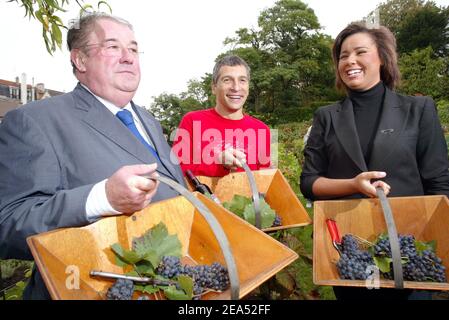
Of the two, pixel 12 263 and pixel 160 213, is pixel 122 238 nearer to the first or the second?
pixel 160 213

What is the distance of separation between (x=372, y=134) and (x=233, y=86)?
1.17 m

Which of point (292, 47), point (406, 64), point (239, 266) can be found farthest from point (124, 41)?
point (292, 47)

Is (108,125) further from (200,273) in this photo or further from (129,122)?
(200,273)

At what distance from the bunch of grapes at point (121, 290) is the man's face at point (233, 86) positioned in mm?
1752

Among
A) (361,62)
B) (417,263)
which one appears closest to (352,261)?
(417,263)

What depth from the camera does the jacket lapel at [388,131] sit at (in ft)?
5.39

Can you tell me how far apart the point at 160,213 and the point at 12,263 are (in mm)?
3051

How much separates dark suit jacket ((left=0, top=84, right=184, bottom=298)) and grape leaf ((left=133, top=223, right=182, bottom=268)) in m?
0.21

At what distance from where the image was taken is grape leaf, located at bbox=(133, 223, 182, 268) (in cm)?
119

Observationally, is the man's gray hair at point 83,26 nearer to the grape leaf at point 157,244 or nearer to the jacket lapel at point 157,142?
the jacket lapel at point 157,142

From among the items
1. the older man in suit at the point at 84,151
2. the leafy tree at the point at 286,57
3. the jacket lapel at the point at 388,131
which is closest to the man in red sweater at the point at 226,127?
the older man in suit at the point at 84,151

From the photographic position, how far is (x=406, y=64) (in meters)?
19.5

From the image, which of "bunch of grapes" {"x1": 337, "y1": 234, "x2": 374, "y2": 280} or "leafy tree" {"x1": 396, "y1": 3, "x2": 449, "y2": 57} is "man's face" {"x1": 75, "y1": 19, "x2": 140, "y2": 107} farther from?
"leafy tree" {"x1": 396, "y1": 3, "x2": 449, "y2": 57}

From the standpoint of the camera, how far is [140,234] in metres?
1.24
